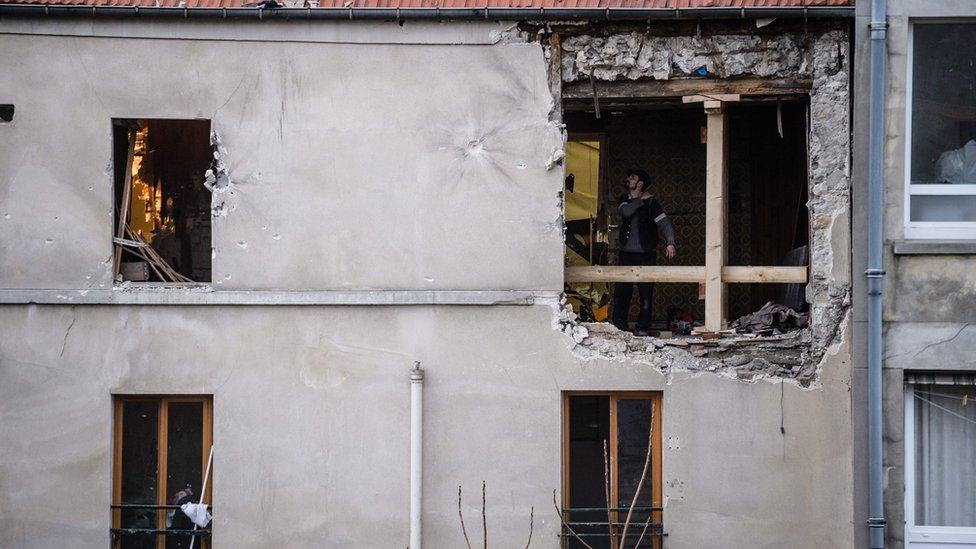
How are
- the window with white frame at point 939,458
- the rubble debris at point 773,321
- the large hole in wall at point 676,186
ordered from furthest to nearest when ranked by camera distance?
the large hole in wall at point 676,186 → the rubble debris at point 773,321 → the window with white frame at point 939,458

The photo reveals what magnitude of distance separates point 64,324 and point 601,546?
200 inches

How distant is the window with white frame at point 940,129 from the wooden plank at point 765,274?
99 cm

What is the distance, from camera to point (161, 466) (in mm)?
9164

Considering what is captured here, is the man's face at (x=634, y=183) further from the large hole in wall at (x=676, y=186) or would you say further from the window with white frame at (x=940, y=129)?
the window with white frame at (x=940, y=129)

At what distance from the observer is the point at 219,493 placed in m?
8.98

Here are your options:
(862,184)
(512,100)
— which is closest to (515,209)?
(512,100)

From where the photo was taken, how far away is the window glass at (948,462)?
29.1ft

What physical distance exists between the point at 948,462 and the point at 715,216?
2898 mm

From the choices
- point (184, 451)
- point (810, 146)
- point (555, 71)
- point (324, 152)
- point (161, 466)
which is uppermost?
point (555, 71)

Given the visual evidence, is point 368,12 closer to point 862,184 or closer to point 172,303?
point 172,303

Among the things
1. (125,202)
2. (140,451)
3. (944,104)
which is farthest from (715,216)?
(140,451)

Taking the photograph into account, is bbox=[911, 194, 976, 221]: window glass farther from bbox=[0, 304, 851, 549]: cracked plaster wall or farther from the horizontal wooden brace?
bbox=[0, 304, 851, 549]: cracked plaster wall

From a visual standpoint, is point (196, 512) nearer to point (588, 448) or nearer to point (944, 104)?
point (588, 448)

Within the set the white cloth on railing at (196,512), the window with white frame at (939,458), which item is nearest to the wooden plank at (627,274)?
the window with white frame at (939,458)
